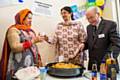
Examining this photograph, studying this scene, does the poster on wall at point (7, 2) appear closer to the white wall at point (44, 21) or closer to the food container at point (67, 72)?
the white wall at point (44, 21)

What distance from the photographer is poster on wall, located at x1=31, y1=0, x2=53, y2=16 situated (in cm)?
300

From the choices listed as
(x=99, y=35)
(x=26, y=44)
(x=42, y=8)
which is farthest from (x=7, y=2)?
(x=99, y=35)

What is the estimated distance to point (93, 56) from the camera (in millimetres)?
2299

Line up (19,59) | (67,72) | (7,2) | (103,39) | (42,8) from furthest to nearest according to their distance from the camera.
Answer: (42,8), (7,2), (19,59), (103,39), (67,72)

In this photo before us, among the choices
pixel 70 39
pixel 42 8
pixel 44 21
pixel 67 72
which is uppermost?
pixel 42 8

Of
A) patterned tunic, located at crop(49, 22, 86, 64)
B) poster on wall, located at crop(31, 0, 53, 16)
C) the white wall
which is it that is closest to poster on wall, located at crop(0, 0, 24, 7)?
the white wall

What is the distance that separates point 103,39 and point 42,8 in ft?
4.22

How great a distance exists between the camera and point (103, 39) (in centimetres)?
216

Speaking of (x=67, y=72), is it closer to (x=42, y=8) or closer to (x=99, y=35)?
(x=99, y=35)

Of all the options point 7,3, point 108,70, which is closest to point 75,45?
point 7,3

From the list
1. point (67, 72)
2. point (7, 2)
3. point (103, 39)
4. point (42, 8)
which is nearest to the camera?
point (67, 72)

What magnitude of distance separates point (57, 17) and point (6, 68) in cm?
127

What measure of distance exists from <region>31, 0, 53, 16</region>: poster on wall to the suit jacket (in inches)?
41.2

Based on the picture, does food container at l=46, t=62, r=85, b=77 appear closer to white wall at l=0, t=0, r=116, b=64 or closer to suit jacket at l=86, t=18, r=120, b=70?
suit jacket at l=86, t=18, r=120, b=70
